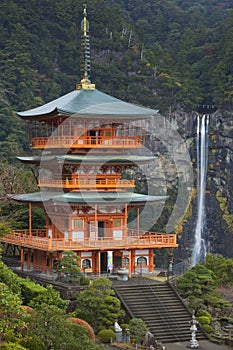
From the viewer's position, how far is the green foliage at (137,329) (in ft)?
82.0

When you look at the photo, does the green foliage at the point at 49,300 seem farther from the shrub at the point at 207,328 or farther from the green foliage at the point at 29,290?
the shrub at the point at 207,328

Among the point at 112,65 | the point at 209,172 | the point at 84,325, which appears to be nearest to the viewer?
the point at 84,325

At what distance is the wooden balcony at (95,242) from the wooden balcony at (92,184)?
1879mm

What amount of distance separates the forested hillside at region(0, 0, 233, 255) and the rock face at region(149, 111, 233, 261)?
117 millimetres

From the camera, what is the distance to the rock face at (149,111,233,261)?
69500 millimetres

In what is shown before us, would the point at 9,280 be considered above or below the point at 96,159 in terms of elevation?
below

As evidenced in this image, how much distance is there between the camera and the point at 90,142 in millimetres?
31375

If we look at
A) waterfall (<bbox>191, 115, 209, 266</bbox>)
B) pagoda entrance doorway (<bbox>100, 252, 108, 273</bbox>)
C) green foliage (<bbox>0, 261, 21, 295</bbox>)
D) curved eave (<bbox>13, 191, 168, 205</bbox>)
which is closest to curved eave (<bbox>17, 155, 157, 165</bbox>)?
curved eave (<bbox>13, 191, 168, 205</bbox>)

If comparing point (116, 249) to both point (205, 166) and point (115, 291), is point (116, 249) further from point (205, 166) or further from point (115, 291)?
point (205, 166)

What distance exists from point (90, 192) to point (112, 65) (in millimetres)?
54019

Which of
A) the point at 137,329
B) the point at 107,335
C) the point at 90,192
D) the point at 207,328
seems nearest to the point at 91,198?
the point at 90,192

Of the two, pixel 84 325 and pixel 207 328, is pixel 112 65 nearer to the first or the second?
pixel 207 328

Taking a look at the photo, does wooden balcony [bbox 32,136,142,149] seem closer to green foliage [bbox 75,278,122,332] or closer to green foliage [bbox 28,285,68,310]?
green foliage [bbox 75,278,122,332]

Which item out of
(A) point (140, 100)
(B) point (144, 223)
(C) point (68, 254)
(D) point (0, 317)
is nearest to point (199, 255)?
(B) point (144, 223)
